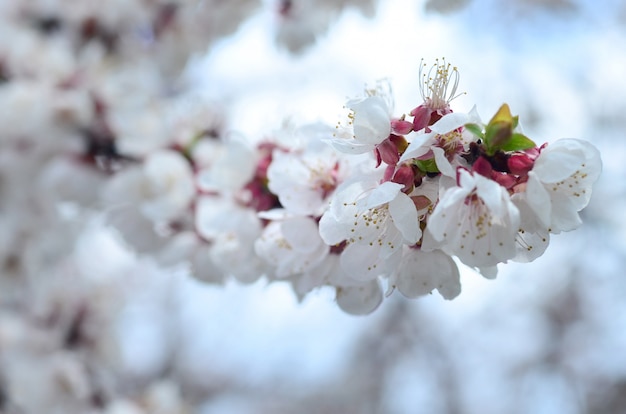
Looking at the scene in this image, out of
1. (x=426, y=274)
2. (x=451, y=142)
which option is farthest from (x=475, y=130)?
(x=426, y=274)

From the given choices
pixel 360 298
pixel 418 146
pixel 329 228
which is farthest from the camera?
A: pixel 360 298

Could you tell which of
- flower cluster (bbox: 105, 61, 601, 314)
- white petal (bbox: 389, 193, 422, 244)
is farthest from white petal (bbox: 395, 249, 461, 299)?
white petal (bbox: 389, 193, 422, 244)

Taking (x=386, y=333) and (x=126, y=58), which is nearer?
(x=126, y=58)

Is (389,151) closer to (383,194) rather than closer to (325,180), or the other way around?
(383,194)

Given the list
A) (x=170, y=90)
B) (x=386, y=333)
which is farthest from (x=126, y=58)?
(x=386, y=333)

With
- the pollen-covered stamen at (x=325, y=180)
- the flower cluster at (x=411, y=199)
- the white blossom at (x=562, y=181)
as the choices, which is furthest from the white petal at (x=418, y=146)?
the pollen-covered stamen at (x=325, y=180)

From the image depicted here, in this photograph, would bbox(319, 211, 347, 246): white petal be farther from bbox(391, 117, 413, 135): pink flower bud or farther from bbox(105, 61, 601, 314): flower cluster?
bbox(391, 117, 413, 135): pink flower bud

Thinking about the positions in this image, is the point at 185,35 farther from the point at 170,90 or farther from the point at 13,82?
the point at 170,90
